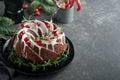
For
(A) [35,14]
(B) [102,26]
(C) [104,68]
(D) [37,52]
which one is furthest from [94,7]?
(D) [37,52]

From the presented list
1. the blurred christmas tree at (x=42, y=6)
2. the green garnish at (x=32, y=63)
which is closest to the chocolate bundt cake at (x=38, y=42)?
the green garnish at (x=32, y=63)

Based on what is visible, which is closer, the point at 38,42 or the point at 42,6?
the point at 38,42

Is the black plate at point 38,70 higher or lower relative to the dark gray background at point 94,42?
higher

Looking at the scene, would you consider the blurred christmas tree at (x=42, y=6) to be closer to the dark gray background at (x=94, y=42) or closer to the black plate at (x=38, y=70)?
the dark gray background at (x=94, y=42)

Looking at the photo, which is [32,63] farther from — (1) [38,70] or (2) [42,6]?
(2) [42,6]

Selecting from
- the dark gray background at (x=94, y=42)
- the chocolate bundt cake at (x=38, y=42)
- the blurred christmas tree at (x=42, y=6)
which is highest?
the chocolate bundt cake at (x=38, y=42)

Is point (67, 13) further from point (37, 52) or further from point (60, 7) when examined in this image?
point (37, 52)

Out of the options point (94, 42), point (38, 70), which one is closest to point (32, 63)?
point (38, 70)
